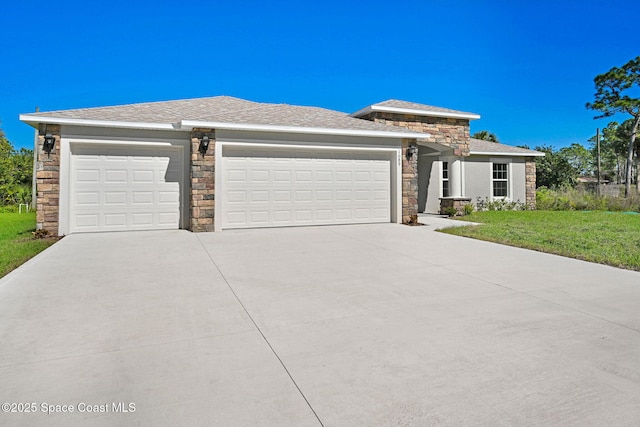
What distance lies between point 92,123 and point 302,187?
18.5ft

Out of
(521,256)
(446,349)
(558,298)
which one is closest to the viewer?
(446,349)

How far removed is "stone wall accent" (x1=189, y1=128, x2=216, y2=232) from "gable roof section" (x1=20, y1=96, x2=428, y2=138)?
421 mm

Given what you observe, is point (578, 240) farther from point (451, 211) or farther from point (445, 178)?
point (445, 178)

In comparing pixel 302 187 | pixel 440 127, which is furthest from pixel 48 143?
pixel 440 127

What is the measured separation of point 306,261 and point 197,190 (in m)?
4.96

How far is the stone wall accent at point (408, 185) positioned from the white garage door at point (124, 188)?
268 inches

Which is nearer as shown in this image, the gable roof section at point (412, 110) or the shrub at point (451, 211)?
the gable roof section at point (412, 110)

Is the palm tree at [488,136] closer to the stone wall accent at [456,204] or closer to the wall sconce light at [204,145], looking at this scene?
the stone wall accent at [456,204]

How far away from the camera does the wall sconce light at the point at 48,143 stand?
927 cm

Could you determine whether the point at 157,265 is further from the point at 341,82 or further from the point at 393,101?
the point at 341,82

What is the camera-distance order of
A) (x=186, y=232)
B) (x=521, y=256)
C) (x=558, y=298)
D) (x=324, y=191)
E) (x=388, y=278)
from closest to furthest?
(x=558, y=298) → (x=388, y=278) → (x=521, y=256) → (x=186, y=232) → (x=324, y=191)

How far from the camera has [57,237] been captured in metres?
9.30

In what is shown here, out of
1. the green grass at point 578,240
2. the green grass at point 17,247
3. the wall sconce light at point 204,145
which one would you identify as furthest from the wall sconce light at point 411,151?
the green grass at point 17,247

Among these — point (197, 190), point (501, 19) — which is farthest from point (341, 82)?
point (197, 190)
